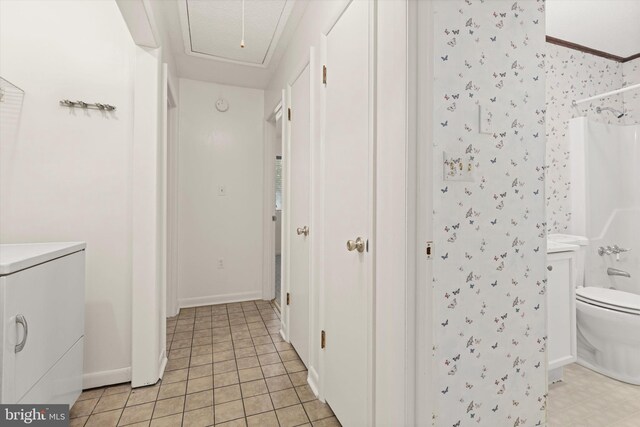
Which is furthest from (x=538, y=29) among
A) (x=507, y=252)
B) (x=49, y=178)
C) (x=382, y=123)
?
(x=49, y=178)

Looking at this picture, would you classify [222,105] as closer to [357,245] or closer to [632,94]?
[357,245]

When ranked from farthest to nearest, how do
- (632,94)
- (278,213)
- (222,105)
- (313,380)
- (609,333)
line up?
(278,213), (222,105), (632,94), (609,333), (313,380)

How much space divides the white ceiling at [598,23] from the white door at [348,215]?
5.77ft

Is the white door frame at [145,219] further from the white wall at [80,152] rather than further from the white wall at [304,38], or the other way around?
the white wall at [304,38]

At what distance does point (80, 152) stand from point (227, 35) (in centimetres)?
142

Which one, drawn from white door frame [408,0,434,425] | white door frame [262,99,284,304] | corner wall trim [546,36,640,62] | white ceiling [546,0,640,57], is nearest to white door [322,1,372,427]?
white door frame [408,0,434,425]

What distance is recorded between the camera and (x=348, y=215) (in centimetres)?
144

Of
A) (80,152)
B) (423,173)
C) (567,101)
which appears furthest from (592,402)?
(80,152)

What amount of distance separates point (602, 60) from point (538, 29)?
2.34 m

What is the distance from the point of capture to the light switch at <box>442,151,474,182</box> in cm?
109

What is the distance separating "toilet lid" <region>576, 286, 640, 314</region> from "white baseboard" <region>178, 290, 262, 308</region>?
119 inches

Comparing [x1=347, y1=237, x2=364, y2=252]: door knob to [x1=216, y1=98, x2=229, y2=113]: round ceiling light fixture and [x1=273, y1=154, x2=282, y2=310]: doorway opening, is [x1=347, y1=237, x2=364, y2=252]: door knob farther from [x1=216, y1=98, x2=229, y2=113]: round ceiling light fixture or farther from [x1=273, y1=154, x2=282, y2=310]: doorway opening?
[x1=216, y1=98, x2=229, y2=113]: round ceiling light fixture

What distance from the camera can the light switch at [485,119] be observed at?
1.16 metres

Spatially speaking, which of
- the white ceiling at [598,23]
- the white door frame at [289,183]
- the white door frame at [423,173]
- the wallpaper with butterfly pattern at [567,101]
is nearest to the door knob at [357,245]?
the white door frame at [423,173]
